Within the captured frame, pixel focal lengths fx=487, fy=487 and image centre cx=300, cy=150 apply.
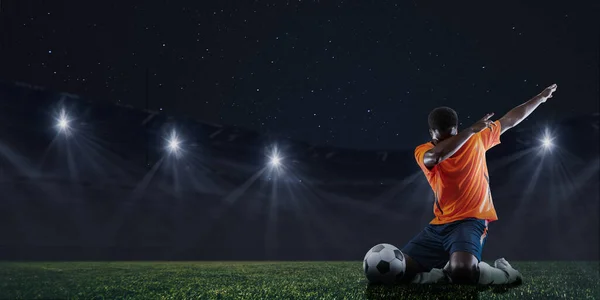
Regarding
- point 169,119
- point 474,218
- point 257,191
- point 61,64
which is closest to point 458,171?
point 474,218

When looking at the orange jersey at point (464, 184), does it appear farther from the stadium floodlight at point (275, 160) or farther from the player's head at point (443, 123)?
the stadium floodlight at point (275, 160)

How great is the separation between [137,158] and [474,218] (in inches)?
647

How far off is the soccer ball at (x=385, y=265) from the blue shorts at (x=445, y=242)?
276mm

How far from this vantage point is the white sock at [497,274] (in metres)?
4.59

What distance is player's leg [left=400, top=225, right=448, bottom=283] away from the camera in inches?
189

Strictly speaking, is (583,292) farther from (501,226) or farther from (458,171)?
(501,226)

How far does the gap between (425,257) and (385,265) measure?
0.51 metres

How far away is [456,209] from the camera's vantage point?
15.5ft

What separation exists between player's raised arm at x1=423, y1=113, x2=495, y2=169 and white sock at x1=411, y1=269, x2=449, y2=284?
1095 mm

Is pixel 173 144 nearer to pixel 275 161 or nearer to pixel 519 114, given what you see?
pixel 275 161

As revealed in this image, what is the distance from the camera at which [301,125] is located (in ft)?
55.9

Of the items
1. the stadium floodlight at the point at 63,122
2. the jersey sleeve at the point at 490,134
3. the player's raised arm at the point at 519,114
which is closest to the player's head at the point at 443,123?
the jersey sleeve at the point at 490,134

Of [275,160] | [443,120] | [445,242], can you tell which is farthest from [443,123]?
[275,160]

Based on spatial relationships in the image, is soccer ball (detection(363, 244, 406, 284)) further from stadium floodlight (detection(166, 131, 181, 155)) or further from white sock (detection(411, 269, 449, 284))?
stadium floodlight (detection(166, 131, 181, 155))
